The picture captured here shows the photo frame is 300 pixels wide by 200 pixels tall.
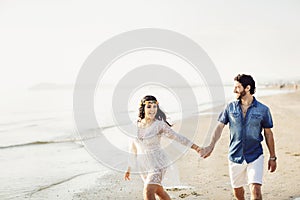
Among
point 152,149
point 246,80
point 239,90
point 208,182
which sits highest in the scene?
point 246,80

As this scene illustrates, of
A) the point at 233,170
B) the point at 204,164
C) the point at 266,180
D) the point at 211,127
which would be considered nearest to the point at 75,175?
the point at 204,164

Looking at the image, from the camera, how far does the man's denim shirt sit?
493 cm

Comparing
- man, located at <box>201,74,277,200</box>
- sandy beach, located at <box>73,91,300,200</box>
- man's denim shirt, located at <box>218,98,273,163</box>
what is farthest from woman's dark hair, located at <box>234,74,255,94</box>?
sandy beach, located at <box>73,91,300,200</box>

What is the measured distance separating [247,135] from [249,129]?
0.29 feet

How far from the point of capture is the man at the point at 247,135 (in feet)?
16.1

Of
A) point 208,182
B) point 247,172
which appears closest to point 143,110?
point 247,172

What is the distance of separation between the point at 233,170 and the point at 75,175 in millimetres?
5498

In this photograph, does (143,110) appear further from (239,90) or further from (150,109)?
(239,90)

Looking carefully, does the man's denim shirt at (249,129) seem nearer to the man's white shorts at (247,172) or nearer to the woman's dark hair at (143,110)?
the man's white shorts at (247,172)

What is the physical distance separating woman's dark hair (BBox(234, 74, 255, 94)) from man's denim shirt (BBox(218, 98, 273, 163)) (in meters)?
0.22

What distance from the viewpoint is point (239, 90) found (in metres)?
5.08

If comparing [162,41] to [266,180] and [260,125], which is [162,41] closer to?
[266,180]

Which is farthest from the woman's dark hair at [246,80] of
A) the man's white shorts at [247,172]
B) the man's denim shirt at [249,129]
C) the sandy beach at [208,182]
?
the sandy beach at [208,182]

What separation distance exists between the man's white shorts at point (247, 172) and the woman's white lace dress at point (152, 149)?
749 mm
